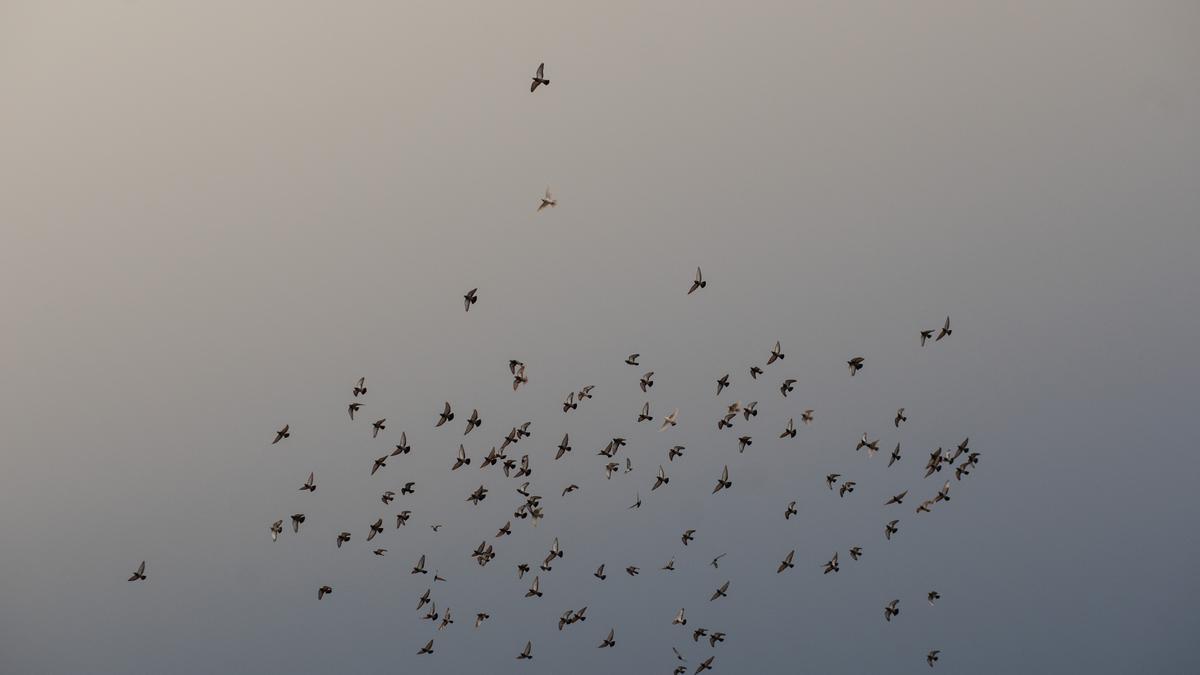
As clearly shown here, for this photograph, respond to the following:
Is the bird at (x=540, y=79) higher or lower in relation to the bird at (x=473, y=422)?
higher

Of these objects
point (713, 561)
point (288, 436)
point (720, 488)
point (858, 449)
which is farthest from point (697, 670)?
point (288, 436)

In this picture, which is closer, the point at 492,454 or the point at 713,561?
the point at 492,454

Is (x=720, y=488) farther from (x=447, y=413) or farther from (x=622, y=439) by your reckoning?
(x=447, y=413)

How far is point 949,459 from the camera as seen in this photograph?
835 inches

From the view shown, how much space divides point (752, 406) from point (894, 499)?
470cm

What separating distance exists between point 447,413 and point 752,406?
551 cm

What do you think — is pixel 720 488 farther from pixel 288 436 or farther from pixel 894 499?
pixel 288 436

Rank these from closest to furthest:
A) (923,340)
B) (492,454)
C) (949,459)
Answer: (492,454) < (949,459) < (923,340)

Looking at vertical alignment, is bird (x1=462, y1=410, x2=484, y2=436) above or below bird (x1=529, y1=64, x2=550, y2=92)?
below

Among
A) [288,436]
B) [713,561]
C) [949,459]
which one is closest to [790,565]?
[713,561]

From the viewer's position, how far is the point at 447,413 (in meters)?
19.8

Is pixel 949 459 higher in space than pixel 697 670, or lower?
Answer: higher

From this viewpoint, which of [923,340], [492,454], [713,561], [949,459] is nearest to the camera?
[492,454]

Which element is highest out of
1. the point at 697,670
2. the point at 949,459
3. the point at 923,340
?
the point at 923,340
